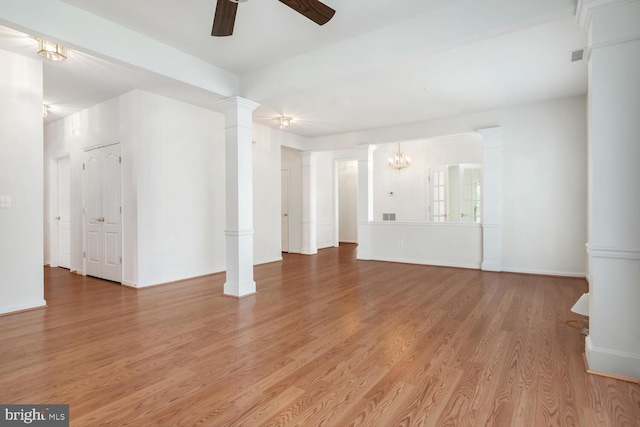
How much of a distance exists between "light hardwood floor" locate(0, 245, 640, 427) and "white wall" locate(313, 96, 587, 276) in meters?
1.23

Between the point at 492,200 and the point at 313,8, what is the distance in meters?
4.84

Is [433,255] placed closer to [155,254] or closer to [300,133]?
[300,133]

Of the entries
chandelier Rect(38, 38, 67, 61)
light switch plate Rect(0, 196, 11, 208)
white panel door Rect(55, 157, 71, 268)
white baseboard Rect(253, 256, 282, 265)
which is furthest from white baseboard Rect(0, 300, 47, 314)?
white baseboard Rect(253, 256, 282, 265)

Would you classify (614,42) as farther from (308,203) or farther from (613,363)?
(308,203)

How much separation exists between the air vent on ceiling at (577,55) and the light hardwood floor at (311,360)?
279 centimetres

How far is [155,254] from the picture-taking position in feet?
16.5

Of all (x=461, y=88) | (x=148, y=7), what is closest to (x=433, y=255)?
(x=461, y=88)

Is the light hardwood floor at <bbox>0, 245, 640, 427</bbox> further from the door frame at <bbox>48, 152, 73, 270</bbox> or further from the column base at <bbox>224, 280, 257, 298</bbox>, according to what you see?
the door frame at <bbox>48, 152, 73, 270</bbox>

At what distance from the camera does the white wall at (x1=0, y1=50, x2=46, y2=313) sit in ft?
12.1

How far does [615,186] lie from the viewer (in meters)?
2.30

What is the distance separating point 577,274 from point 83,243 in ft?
26.7

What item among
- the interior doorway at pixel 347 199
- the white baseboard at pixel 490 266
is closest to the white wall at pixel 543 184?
the white baseboard at pixel 490 266

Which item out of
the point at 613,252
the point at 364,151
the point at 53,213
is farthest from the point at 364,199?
the point at 53,213

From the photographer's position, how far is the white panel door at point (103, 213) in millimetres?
5184
